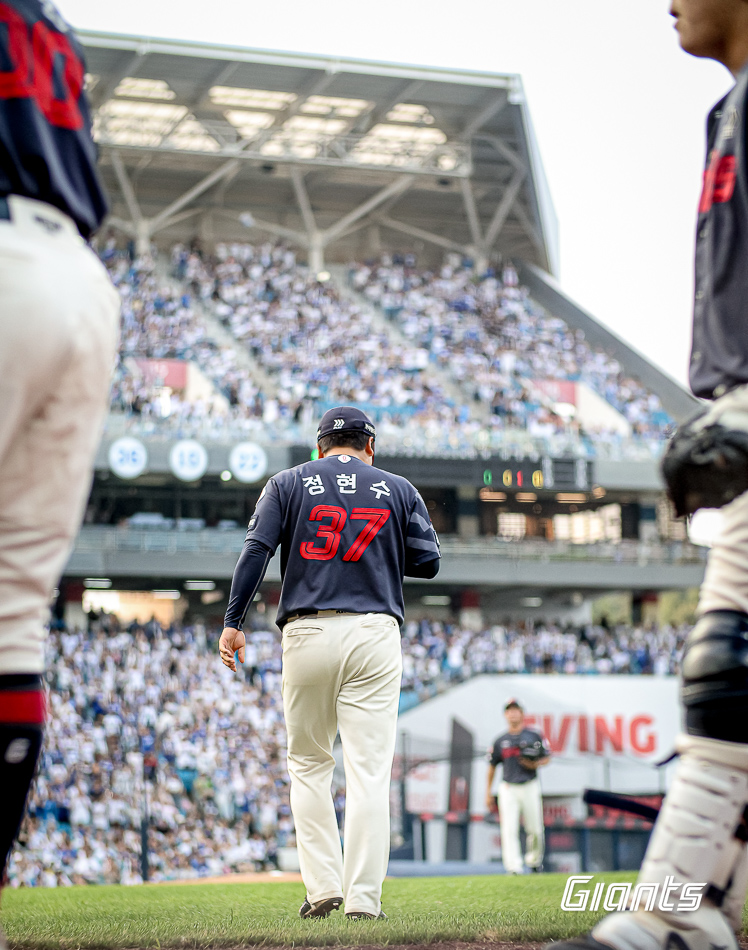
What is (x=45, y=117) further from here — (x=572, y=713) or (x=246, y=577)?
(x=572, y=713)

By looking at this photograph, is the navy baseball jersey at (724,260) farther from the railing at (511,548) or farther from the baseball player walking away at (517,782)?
the railing at (511,548)

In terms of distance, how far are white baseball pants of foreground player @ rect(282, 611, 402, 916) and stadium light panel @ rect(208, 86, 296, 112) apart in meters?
33.5

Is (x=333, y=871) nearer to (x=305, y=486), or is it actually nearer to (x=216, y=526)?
(x=305, y=486)

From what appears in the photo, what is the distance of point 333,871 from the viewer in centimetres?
420

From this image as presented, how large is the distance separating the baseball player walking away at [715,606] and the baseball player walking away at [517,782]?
352 inches

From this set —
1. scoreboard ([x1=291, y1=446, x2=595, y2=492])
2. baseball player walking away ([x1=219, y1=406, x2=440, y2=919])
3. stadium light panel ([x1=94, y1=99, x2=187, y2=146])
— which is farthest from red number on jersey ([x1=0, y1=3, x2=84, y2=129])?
stadium light panel ([x1=94, y1=99, x2=187, y2=146])

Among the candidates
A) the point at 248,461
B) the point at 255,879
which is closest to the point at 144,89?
the point at 248,461

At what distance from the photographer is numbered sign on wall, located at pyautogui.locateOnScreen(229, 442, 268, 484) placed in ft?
97.8

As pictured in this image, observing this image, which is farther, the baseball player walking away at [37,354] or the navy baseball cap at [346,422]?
the navy baseball cap at [346,422]

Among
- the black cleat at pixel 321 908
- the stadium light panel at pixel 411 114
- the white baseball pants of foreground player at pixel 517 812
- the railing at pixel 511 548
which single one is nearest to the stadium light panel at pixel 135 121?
the stadium light panel at pixel 411 114

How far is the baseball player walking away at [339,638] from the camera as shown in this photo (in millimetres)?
4176

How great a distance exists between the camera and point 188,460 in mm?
29781

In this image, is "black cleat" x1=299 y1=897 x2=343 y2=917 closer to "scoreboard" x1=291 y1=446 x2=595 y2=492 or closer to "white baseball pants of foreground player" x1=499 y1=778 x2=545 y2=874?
"white baseball pants of foreground player" x1=499 y1=778 x2=545 y2=874

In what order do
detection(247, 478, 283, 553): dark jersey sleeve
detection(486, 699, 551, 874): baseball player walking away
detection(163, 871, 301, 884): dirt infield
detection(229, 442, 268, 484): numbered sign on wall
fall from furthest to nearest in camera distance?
1. detection(229, 442, 268, 484): numbered sign on wall
2. detection(486, 699, 551, 874): baseball player walking away
3. detection(163, 871, 301, 884): dirt infield
4. detection(247, 478, 283, 553): dark jersey sleeve
